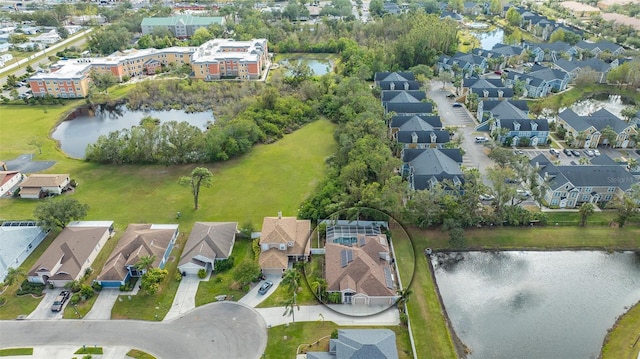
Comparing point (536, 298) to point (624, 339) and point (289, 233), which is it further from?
point (289, 233)

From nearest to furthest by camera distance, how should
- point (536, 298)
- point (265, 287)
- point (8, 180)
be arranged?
1. point (265, 287)
2. point (536, 298)
3. point (8, 180)

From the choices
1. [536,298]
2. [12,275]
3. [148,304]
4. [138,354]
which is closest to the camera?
[138,354]

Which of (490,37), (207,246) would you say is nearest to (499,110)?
(207,246)

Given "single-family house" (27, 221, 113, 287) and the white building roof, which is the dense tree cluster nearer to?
"single-family house" (27, 221, 113, 287)

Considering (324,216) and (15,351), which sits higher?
(324,216)

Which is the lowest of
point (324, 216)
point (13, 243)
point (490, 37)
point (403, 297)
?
point (13, 243)

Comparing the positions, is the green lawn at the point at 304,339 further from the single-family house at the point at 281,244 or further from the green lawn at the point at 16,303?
the green lawn at the point at 16,303

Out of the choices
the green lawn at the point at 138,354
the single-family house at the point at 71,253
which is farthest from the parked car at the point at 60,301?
the green lawn at the point at 138,354

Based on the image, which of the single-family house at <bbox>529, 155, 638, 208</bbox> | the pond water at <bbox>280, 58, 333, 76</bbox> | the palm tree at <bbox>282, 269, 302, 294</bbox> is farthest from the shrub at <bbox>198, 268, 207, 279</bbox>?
the pond water at <bbox>280, 58, 333, 76</bbox>
